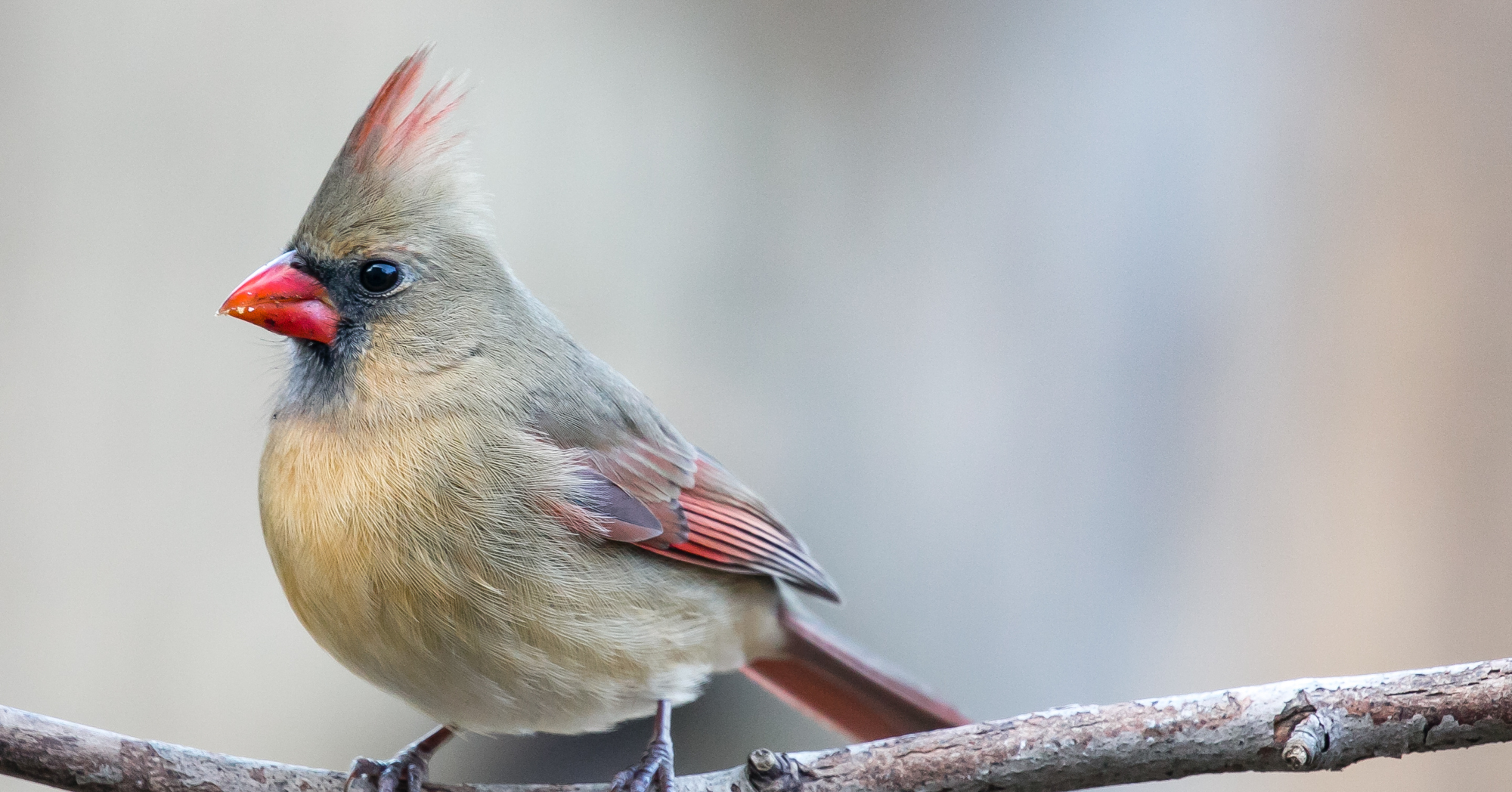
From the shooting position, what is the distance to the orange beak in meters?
1.81

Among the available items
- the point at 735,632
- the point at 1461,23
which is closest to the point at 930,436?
the point at 735,632

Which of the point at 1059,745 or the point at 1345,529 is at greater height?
the point at 1059,745

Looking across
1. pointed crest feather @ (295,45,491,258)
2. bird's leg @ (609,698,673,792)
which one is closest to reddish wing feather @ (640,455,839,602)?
bird's leg @ (609,698,673,792)

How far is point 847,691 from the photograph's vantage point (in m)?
2.42

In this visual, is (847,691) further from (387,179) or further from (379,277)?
(387,179)

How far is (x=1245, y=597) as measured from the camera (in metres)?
3.75

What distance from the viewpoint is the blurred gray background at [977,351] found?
3625 mm

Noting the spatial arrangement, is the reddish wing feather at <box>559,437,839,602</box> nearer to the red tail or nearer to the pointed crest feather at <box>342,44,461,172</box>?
the red tail

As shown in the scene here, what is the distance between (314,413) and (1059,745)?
1234mm

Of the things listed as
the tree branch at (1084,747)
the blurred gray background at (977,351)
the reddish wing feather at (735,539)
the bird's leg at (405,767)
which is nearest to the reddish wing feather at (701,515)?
the reddish wing feather at (735,539)

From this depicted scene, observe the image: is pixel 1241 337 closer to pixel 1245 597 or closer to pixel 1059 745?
pixel 1245 597

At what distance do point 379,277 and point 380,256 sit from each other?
0.03 meters

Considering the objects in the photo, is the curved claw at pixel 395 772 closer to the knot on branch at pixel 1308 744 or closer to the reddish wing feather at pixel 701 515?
the reddish wing feather at pixel 701 515

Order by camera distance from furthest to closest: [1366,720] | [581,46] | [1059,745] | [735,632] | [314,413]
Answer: [581,46], [735,632], [314,413], [1059,745], [1366,720]
